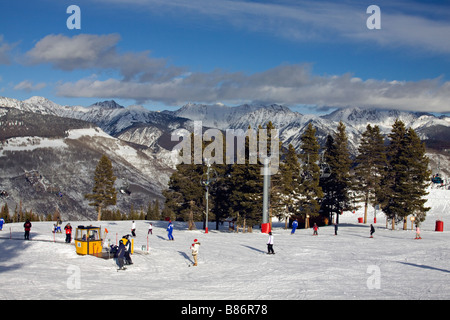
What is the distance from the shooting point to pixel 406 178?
158 ft

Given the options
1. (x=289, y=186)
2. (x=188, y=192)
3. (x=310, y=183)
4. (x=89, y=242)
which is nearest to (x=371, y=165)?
(x=310, y=183)

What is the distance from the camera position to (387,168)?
51.9 m

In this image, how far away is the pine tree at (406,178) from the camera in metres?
47.4

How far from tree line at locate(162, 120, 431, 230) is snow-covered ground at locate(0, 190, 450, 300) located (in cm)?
1315

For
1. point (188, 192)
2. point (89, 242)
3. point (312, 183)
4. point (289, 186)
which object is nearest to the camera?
point (89, 242)

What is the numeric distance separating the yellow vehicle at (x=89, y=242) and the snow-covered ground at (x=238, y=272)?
2.56 ft

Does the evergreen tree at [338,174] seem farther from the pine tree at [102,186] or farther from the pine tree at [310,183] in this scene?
the pine tree at [102,186]

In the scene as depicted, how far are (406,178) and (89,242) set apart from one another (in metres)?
35.2

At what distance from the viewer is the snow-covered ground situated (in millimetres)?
18094

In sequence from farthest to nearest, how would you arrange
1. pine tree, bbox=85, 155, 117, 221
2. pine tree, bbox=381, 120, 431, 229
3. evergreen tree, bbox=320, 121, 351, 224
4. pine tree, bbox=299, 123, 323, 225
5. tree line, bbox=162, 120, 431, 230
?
pine tree, bbox=85, 155, 117, 221, evergreen tree, bbox=320, 121, 351, 224, pine tree, bbox=299, 123, 323, 225, tree line, bbox=162, 120, 431, 230, pine tree, bbox=381, 120, 431, 229

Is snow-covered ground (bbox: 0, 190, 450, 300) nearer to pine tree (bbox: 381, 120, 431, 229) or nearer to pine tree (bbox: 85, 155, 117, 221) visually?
pine tree (bbox: 381, 120, 431, 229)

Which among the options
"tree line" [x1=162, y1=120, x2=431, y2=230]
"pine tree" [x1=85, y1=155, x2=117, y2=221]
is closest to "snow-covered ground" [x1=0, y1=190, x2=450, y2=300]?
"tree line" [x1=162, y1=120, x2=431, y2=230]

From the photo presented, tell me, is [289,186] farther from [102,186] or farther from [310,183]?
[102,186]
